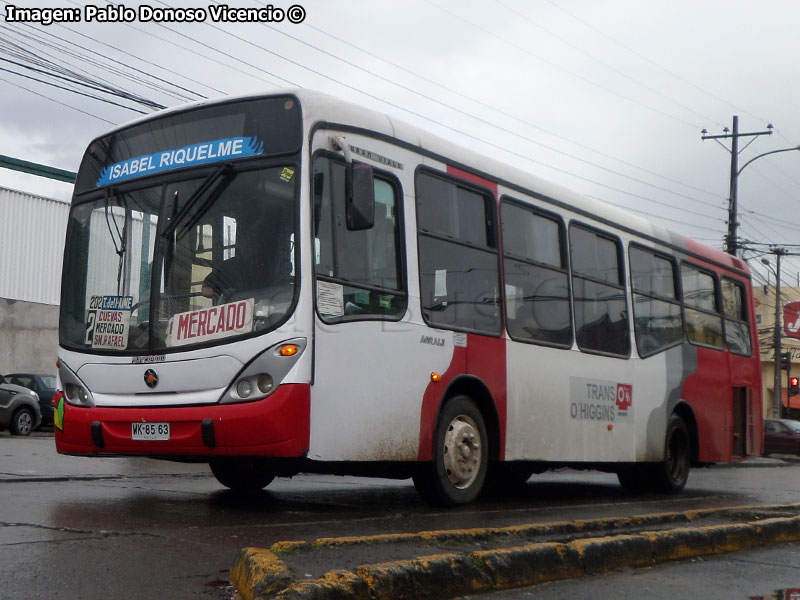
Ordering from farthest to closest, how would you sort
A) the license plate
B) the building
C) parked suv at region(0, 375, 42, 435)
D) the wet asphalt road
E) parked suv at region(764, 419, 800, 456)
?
parked suv at region(764, 419, 800, 456) → the building → parked suv at region(0, 375, 42, 435) → the license plate → the wet asphalt road

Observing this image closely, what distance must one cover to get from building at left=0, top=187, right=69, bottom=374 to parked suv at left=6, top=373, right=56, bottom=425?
849 centimetres

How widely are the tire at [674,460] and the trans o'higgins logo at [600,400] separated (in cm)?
120

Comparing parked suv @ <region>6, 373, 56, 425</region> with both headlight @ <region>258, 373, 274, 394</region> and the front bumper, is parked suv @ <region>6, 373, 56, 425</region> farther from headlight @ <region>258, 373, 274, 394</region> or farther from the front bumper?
headlight @ <region>258, 373, 274, 394</region>

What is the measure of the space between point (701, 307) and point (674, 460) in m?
2.01

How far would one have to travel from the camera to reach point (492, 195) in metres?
9.41

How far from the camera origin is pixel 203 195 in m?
7.68

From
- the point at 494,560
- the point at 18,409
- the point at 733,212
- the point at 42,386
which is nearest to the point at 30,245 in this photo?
the point at 42,386

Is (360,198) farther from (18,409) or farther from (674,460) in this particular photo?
(18,409)

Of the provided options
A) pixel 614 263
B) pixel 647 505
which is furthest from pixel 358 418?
pixel 614 263

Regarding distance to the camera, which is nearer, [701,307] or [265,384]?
[265,384]

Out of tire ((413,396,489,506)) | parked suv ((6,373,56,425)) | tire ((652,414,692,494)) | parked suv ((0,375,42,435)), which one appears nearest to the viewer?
tire ((413,396,489,506))

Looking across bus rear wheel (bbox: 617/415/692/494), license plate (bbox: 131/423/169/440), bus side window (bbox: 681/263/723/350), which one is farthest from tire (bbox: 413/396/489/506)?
bus side window (bbox: 681/263/723/350)

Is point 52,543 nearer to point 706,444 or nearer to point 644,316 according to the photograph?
point 644,316

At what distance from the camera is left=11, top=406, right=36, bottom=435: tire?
23.5 metres
